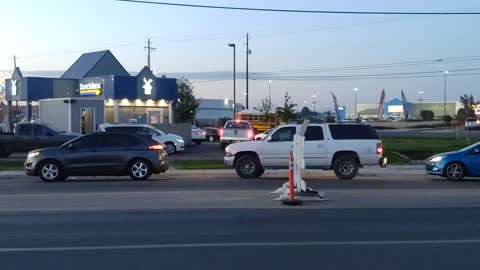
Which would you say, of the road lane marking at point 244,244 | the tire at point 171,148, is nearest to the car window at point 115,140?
the road lane marking at point 244,244

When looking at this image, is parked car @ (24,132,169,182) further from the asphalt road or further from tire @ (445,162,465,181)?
tire @ (445,162,465,181)

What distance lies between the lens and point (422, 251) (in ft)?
28.7

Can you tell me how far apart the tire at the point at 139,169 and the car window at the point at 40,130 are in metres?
10.4

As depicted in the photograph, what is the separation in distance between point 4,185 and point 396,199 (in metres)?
11.6

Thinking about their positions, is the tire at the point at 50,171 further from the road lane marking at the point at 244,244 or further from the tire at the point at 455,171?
the tire at the point at 455,171

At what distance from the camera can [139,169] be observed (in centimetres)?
2012

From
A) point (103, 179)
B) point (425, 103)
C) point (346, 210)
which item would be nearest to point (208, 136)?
point (103, 179)

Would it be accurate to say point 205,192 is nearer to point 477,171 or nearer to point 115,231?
point 115,231

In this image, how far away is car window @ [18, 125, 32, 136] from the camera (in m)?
28.8

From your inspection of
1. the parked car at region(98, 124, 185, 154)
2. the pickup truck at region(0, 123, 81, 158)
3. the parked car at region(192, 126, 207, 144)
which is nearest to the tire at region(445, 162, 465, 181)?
the parked car at region(98, 124, 185, 154)

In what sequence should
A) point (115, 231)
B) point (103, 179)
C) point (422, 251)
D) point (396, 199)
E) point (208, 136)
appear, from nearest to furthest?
point (422, 251) < point (115, 231) < point (396, 199) < point (103, 179) < point (208, 136)

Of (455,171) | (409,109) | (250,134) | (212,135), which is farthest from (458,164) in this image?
(409,109)

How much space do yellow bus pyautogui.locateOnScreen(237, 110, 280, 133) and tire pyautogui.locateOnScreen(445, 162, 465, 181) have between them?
81.0 feet

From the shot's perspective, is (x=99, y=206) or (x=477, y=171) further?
(x=477, y=171)
